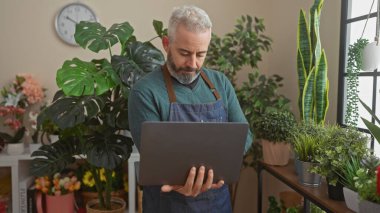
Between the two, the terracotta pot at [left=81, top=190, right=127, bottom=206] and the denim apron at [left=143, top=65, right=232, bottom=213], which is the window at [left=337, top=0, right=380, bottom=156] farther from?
the terracotta pot at [left=81, top=190, right=127, bottom=206]

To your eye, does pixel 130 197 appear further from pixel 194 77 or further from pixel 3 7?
pixel 3 7

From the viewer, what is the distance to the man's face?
1073 mm

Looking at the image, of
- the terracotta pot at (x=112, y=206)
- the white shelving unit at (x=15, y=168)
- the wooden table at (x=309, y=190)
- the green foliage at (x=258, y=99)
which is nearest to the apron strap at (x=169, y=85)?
the wooden table at (x=309, y=190)

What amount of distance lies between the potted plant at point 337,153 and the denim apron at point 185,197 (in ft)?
1.59

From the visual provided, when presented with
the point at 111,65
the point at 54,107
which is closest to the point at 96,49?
the point at 111,65

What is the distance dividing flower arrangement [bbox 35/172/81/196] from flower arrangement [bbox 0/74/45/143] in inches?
17.0

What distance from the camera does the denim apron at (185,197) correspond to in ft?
3.80

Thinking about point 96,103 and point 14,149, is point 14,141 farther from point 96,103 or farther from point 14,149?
point 96,103

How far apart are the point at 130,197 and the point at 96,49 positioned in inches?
44.2

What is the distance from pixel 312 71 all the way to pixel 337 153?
0.64 m

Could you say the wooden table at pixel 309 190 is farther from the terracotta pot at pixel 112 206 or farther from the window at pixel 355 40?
the terracotta pot at pixel 112 206

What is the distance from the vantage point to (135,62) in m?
1.85

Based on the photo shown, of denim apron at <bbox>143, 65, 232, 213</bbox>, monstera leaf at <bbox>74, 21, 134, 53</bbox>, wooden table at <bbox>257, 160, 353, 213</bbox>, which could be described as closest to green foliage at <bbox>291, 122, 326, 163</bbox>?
wooden table at <bbox>257, 160, 353, 213</bbox>

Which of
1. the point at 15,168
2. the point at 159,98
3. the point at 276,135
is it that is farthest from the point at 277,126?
the point at 15,168
